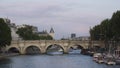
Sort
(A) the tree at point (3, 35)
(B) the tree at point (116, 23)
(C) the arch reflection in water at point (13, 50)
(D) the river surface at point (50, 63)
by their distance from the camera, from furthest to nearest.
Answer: (C) the arch reflection in water at point (13, 50), (A) the tree at point (3, 35), (B) the tree at point (116, 23), (D) the river surface at point (50, 63)

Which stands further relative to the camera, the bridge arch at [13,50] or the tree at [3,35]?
the bridge arch at [13,50]

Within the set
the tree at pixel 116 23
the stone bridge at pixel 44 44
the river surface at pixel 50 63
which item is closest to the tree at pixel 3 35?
the river surface at pixel 50 63

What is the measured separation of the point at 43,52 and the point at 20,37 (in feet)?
104

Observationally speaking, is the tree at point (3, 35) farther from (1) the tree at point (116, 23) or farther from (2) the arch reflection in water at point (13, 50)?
(2) the arch reflection in water at point (13, 50)

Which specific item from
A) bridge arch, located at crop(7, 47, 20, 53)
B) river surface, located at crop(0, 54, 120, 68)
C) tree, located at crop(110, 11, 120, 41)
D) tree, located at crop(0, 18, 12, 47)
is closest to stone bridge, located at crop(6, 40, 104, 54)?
bridge arch, located at crop(7, 47, 20, 53)

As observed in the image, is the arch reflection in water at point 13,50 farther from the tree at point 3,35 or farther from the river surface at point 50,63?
the river surface at point 50,63

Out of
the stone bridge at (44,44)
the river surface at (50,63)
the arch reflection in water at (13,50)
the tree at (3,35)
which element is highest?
the tree at (3,35)

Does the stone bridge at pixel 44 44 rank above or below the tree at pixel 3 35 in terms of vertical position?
below

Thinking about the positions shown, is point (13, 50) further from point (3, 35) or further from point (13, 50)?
point (3, 35)

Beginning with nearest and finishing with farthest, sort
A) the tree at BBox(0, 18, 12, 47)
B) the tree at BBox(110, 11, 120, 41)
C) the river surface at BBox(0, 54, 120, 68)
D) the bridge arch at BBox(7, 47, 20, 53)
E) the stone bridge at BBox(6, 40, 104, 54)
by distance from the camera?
the river surface at BBox(0, 54, 120, 68) < the tree at BBox(110, 11, 120, 41) < the tree at BBox(0, 18, 12, 47) < the stone bridge at BBox(6, 40, 104, 54) < the bridge arch at BBox(7, 47, 20, 53)

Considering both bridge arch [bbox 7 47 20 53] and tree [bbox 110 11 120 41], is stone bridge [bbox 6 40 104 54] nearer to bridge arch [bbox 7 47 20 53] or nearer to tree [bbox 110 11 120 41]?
bridge arch [bbox 7 47 20 53]

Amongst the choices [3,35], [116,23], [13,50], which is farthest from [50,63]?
[13,50]

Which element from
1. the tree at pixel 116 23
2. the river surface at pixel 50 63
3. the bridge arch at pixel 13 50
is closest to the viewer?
the river surface at pixel 50 63

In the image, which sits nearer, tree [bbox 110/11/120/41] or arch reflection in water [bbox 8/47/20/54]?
tree [bbox 110/11/120/41]
